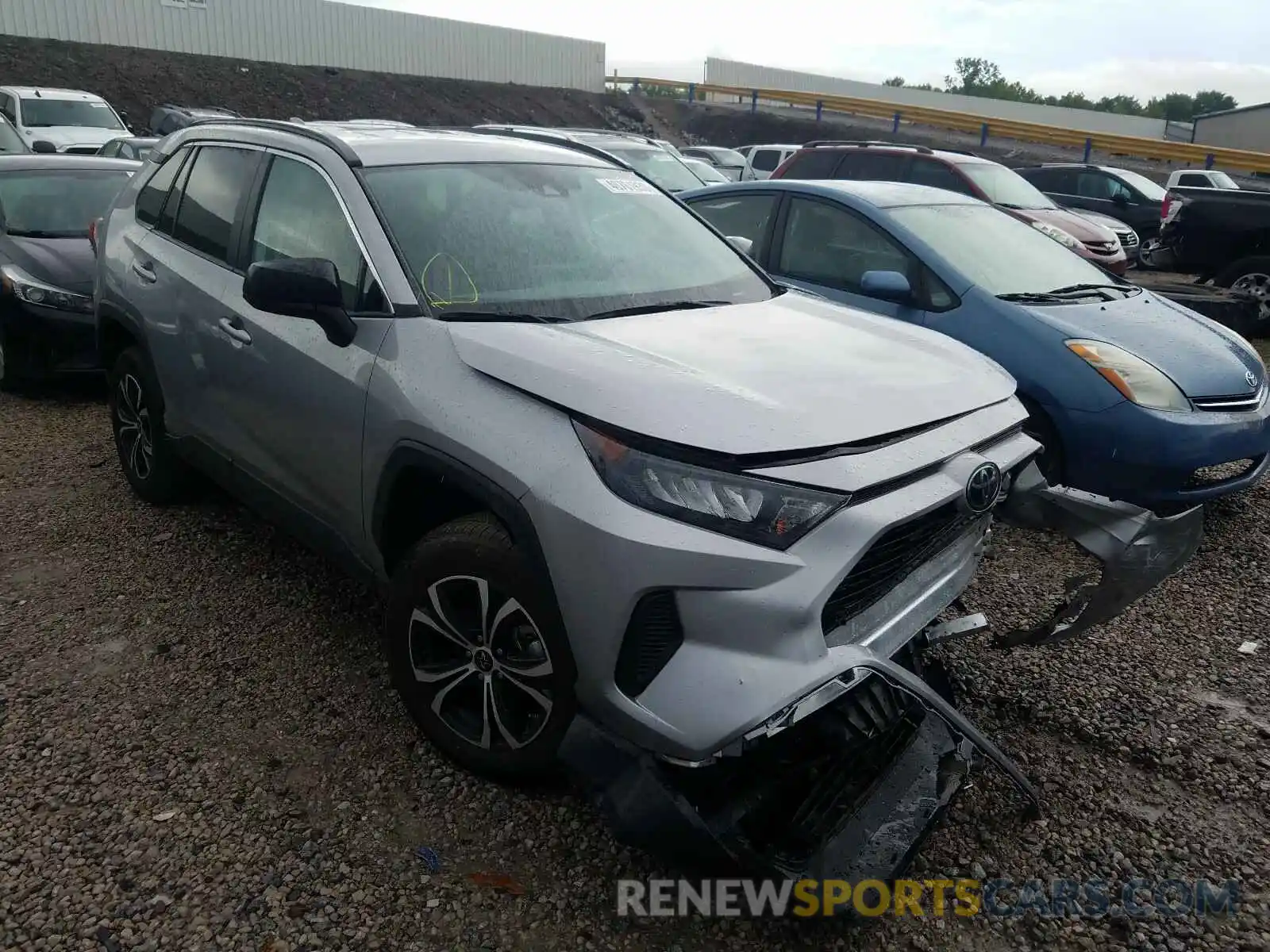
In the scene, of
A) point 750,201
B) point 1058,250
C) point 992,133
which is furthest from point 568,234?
point 992,133

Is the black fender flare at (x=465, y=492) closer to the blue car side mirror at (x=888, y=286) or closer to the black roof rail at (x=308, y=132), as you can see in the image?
the black roof rail at (x=308, y=132)

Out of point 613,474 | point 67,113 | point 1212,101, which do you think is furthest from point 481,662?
point 1212,101

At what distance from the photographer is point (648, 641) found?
6.99ft

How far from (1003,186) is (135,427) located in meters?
9.04

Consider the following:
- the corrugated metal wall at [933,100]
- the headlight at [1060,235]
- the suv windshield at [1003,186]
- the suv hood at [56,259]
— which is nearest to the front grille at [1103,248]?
the headlight at [1060,235]

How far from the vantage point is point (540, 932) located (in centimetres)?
226

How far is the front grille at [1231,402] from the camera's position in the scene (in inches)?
171

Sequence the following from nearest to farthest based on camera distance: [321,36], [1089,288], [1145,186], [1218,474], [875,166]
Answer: [1218,474] < [1089,288] < [875,166] < [1145,186] < [321,36]

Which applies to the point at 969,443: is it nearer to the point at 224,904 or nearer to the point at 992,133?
the point at 224,904

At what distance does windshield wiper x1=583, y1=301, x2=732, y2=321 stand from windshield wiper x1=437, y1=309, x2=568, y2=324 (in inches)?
5.2

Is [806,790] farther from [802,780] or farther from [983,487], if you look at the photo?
[983,487]

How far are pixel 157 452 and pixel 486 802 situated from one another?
2.56m

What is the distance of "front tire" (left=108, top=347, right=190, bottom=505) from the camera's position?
4102 millimetres

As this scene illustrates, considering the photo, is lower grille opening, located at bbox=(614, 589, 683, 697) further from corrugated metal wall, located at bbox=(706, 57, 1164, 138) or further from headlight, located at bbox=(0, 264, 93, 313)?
corrugated metal wall, located at bbox=(706, 57, 1164, 138)
